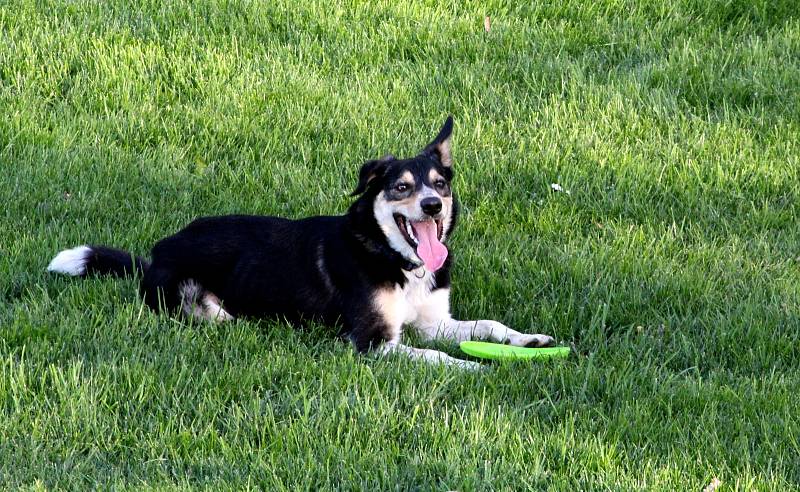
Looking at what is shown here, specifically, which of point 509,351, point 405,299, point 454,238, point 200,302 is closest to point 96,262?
point 200,302

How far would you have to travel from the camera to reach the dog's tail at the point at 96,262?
Result: 604cm

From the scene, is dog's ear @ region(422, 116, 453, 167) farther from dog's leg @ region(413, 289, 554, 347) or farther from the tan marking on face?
dog's leg @ region(413, 289, 554, 347)

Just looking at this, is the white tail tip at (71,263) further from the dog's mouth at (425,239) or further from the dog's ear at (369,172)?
the dog's mouth at (425,239)

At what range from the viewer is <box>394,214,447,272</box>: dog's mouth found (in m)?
5.61

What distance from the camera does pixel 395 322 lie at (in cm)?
563

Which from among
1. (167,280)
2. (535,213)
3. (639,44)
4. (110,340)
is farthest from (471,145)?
(110,340)

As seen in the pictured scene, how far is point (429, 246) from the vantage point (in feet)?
18.5

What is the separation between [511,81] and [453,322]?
140 inches

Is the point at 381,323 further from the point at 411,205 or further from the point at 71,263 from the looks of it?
the point at 71,263

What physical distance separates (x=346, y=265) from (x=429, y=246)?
451mm

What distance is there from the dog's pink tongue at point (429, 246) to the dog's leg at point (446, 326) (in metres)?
0.20

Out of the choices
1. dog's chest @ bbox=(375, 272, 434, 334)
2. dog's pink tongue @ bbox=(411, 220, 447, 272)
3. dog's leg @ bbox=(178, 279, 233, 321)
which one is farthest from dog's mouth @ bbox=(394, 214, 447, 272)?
dog's leg @ bbox=(178, 279, 233, 321)

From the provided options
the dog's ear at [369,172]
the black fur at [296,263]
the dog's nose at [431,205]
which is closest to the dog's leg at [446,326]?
the black fur at [296,263]

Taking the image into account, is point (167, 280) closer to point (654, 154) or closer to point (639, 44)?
point (654, 154)
